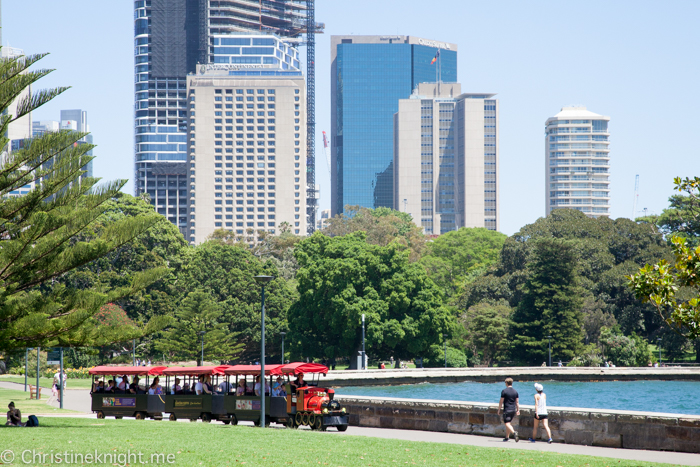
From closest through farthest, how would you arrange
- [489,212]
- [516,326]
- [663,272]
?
[663,272], [516,326], [489,212]

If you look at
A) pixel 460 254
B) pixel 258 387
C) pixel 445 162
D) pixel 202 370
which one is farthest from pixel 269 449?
pixel 445 162

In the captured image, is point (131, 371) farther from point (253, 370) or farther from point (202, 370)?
point (253, 370)

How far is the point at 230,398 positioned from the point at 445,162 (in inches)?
6924

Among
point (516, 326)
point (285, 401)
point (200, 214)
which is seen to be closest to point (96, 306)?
point (285, 401)

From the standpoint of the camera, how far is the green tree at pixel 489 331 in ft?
226

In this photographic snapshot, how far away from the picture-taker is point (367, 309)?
2378 inches

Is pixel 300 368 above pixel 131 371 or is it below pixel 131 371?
above

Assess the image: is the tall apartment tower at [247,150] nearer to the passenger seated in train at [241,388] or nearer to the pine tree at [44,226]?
the passenger seated in train at [241,388]

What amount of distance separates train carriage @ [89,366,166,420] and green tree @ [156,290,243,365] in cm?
3225

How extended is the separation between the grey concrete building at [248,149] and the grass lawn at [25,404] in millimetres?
130769

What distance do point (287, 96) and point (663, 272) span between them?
164 m

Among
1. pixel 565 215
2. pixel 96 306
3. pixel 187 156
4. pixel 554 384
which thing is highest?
pixel 187 156

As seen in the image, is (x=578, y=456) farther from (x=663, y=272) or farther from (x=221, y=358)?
(x=221, y=358)

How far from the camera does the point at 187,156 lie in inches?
6845
